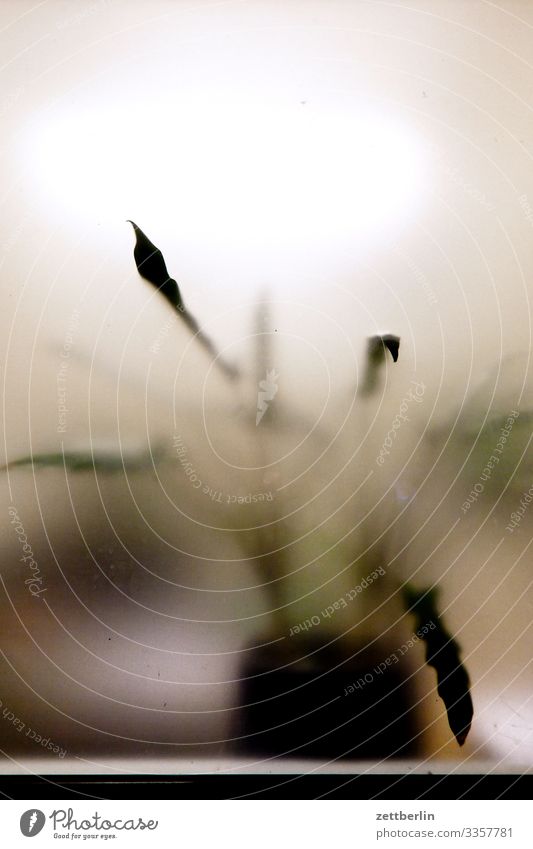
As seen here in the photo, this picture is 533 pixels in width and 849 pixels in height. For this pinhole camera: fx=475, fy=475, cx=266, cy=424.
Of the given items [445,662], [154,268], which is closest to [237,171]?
[154,268]

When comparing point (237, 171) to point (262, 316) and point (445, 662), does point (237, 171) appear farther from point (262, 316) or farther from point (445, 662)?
point (445, 662)

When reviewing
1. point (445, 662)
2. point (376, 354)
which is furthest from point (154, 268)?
point (445, 662)

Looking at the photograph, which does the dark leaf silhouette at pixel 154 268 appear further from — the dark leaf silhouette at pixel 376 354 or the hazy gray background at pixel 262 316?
the dark leaf silhouette at pixel 376 354

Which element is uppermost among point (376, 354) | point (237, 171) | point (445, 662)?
point (237, 171)

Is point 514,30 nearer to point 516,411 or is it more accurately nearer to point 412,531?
point 516,411

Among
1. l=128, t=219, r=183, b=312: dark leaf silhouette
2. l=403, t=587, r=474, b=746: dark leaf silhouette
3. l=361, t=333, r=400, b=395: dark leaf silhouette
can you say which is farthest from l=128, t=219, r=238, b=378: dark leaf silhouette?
l=403, t=587, r=474, b=746: dark leaf silhouette

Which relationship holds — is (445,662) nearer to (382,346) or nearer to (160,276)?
(382,346)

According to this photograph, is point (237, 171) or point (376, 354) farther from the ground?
point (237, 171)
